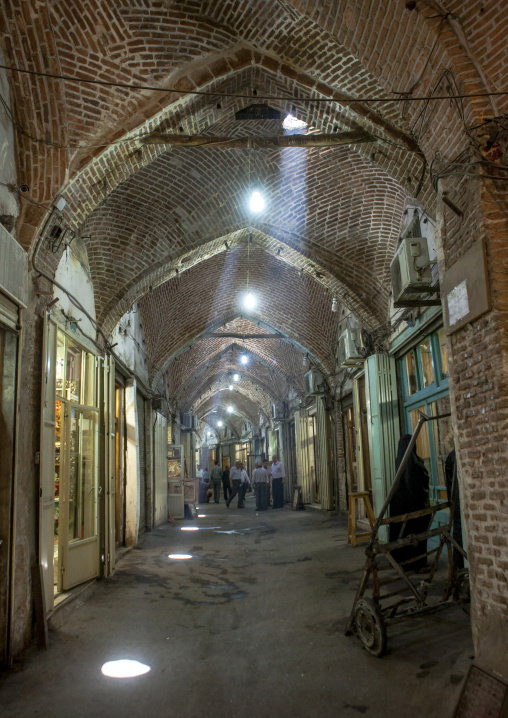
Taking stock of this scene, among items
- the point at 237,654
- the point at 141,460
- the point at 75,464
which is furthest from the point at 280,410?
the point at 237,654

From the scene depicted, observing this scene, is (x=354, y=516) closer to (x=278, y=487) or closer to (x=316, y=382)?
(x=316, y=382)

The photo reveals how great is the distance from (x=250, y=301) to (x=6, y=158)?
962 cm

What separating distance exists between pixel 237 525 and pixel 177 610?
7.88 metres

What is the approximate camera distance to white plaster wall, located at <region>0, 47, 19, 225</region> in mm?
4609

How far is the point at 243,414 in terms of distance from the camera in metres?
32.4

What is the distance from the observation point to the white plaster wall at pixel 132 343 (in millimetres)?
9352

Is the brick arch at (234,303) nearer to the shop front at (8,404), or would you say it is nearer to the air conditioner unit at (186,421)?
the shop front at (8,404)

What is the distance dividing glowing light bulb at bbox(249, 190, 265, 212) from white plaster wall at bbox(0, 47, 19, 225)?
4.74 metres

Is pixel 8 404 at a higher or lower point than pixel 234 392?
lower

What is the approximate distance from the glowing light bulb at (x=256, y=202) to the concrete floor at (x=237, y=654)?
229 inches

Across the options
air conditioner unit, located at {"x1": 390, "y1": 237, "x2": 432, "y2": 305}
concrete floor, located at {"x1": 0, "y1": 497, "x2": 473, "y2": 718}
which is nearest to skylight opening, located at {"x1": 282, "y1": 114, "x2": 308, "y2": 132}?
air conditioner unit, located at {"x1": 390, "y1": 237, "x2": 432, "y2": 305}

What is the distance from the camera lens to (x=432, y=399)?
7418mm

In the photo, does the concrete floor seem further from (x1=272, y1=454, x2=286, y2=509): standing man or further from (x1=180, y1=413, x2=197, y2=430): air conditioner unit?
(x1=180, y1=413, x2=197, y2=430): air conditioner unit

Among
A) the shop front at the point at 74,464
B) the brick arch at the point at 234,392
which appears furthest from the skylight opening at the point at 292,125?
the brick arch at the point at 234,392
